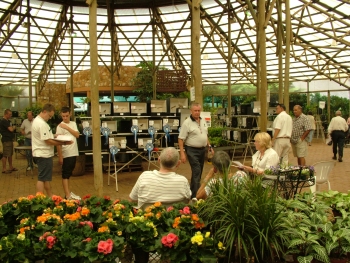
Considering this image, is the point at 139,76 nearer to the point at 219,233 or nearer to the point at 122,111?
the point at 122,111

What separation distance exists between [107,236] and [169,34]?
58.0ft

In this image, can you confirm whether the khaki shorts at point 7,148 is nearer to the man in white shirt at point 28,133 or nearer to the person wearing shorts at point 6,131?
the person wearing shorts at point 6,131

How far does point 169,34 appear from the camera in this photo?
19109 mm

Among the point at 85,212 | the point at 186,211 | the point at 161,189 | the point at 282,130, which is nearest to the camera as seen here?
the point at 186,211

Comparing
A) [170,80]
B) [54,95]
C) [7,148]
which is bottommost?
[7,148]

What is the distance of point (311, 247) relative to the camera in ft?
8.46

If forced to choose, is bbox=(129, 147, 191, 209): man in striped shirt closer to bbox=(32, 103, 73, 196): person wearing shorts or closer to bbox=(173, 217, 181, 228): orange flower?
bbox=(173, 217, 181, 228): orange flower

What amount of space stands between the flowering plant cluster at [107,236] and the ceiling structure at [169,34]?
33.9ft

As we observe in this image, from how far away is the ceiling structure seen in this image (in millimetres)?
14266

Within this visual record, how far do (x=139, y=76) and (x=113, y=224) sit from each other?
18509 millimetres

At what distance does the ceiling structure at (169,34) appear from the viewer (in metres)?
14.3

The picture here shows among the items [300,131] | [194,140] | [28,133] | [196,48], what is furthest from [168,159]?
[28,133]

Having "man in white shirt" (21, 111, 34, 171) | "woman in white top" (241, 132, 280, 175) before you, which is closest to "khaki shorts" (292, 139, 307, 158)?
"woman in white top" (241, 132, 280, 175)

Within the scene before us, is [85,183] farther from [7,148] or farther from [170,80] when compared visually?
[170,80]
